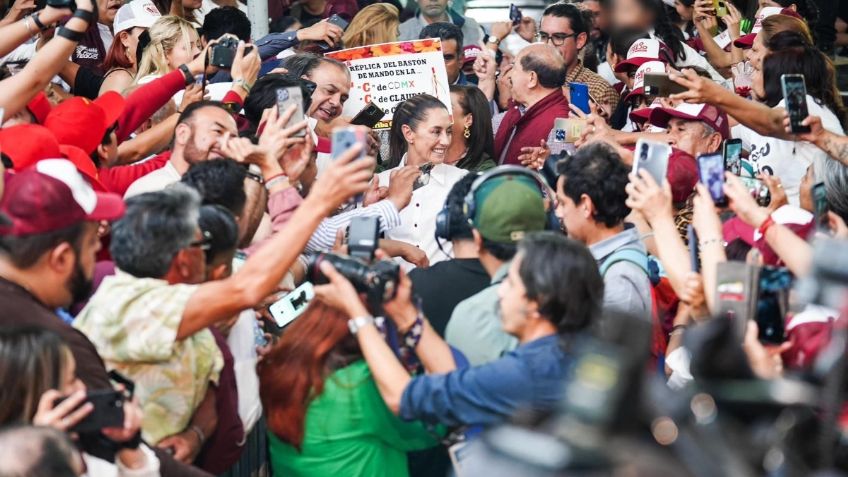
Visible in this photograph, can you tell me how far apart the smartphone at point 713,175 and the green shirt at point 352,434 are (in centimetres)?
145

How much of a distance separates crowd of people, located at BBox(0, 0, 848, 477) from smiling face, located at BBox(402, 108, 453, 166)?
12 millimetres

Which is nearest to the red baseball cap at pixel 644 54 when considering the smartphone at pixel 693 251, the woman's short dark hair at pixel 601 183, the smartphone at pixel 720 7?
the smartphone at pixel 720 7

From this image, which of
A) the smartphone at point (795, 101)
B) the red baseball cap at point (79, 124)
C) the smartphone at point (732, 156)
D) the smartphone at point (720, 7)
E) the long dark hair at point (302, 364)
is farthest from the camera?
the smartphone at point (720, 7)

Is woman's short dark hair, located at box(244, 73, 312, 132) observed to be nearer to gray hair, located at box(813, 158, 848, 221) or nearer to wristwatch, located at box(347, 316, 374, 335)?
gray hair, located at box(813, 158, 848, 221)

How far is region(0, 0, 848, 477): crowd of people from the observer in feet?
11.6

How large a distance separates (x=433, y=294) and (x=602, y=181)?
2.78 ft

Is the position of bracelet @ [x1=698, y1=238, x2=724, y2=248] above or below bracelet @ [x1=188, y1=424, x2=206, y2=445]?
above

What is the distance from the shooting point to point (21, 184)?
3.70 m

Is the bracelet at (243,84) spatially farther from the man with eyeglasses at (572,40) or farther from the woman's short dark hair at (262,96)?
the man with eyeglasses at (572,40)

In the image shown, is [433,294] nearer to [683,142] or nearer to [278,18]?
[683,142]

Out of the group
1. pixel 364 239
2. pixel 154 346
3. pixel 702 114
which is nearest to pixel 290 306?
pixel 364 239

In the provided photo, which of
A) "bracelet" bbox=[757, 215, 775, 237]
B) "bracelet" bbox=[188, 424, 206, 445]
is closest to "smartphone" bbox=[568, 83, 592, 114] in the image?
"bracelet" bbox=[757, 215, 775, 237]

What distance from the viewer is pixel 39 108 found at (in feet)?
18.9

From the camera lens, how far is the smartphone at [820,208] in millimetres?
4221
